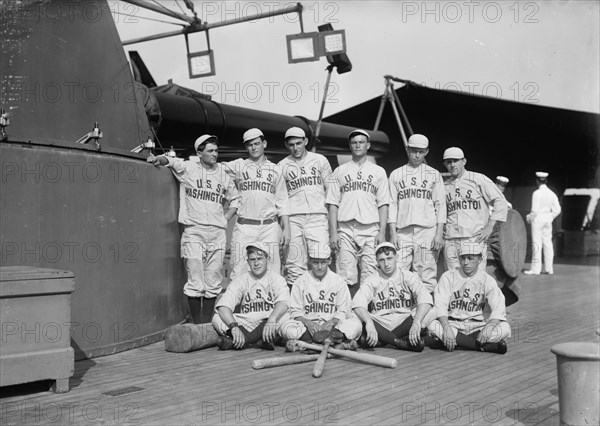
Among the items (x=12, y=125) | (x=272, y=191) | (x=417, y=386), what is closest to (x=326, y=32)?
(x=272, y=191)

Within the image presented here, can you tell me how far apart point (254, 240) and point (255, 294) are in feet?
2.60

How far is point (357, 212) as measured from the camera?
684 cm

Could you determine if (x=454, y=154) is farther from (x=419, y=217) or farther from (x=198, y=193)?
(x=198, y=193)

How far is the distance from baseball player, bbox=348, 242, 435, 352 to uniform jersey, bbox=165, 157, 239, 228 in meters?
1.62

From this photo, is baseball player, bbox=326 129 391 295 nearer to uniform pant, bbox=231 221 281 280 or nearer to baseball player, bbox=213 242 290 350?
uniform pant, bbox=231 221 281 280

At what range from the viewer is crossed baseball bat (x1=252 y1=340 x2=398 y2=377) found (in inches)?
198

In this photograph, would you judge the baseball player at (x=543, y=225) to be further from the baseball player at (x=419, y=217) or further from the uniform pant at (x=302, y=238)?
the uniform pant at (x=302, y=238)

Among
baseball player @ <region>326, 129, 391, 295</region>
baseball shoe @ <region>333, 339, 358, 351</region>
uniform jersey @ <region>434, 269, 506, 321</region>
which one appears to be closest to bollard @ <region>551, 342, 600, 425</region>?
baseball shoe @ <region>333, 339, 358, 351</region>

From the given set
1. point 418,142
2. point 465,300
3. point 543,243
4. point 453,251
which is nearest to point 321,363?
point 465,300

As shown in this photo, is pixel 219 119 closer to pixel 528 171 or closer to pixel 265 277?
pixel 265 277

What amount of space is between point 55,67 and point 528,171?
17.8m

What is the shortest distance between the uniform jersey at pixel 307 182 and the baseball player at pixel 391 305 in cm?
105

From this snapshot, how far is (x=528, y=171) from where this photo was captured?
69.9 feet

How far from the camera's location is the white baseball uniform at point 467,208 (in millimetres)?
7105
